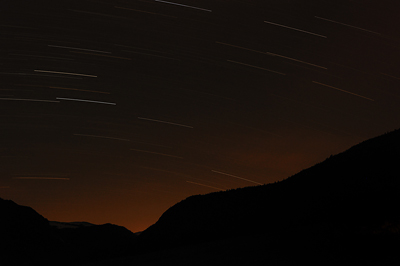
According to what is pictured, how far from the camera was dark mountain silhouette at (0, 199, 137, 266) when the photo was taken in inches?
2276

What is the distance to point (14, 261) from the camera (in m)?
58.2

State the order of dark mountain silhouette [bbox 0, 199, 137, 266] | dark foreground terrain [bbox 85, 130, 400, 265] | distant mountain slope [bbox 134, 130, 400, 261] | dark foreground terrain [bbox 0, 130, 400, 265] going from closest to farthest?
dark foreground terrain [bbox 85, 130, 400, 265] < dark foreground terrain [bbox 0, 130, 400, 265] < distant mountain slope [bbox 134, 130, 400, 261] < dark mountain silhouette [bbox 0, 199, 137, 266]

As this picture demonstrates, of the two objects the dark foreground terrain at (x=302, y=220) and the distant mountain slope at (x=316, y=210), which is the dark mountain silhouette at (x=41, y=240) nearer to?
the distant mountain slope at (x=316, y=210)

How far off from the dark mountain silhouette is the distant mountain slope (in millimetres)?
10759

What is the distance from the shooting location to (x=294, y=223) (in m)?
24.7

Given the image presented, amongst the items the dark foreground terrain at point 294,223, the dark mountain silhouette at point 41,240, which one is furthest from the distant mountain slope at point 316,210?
the dark mountain silhouette at point 41,240

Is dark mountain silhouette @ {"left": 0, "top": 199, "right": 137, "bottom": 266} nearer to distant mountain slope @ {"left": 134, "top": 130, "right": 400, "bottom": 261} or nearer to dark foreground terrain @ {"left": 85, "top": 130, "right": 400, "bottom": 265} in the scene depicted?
distant mountain slope @ {"left": 134, "top": 130, "right": 400, "bottom": 261}

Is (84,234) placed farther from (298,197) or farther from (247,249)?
(247,249)

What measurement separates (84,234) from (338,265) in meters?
89.9

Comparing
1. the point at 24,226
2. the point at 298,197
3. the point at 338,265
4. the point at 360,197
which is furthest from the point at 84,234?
the point at 338,265

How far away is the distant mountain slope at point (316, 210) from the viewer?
1384cm

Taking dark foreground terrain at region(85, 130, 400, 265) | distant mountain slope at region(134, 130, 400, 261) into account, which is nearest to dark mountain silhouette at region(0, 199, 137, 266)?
distant mountain slope at region(134, 130, 400, 261)

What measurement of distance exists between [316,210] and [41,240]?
65702mm

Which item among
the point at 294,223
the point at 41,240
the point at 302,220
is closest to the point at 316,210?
the point at 302,220
